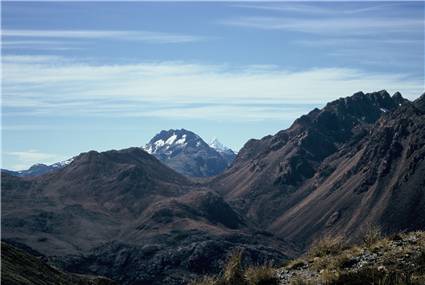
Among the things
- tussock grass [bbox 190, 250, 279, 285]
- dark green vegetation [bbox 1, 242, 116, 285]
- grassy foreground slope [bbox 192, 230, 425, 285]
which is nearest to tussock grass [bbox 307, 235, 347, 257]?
grassy foreground slope [bbox 192, 230, 425, 285]

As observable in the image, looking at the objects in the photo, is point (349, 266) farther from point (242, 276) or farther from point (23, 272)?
point (23, 272)

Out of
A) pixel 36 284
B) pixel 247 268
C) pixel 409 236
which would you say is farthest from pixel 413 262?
pixel 36 284

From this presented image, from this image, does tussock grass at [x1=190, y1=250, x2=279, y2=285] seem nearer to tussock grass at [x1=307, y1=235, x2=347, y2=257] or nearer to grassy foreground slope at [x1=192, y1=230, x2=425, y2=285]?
grassy foreground slope at [x1=192, y1=230, x2=425, y2=285]

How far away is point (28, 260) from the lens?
2692cm

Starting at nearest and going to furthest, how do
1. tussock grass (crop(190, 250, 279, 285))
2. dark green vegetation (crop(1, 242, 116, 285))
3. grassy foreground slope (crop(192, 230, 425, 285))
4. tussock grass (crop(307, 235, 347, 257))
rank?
grassy foreground slope (crop(192, 230, 425, 285))
dark green vegetation (crop(1, 242, 116, 285))
tussock grass (crop(190, 250, 279, 285))
tussock grass (crop(307, 235, 347, 257))

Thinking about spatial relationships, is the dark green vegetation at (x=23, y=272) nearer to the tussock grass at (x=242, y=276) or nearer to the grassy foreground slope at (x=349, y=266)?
the grassy foreground slope at (x=349, y=266)

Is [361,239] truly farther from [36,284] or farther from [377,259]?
[36,284]

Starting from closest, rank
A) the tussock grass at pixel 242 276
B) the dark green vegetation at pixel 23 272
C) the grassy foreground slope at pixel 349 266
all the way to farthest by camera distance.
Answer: the grassy foreground slope at pixel 349 266 < the dark green vegetation at pixel 23 272 < the tussock grass at pixel 242 276

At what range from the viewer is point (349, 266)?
23.2 metres

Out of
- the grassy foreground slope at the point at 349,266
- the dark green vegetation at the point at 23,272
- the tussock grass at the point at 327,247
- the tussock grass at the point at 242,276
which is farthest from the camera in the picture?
the tussock grass at the point at 327,247

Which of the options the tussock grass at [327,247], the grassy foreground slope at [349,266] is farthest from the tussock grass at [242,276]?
the tussock grass at [327,247]

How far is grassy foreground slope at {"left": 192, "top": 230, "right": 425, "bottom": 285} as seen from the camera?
69.1ft

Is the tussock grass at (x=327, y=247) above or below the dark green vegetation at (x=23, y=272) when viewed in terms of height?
below

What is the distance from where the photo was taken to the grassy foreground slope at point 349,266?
21062 mm
